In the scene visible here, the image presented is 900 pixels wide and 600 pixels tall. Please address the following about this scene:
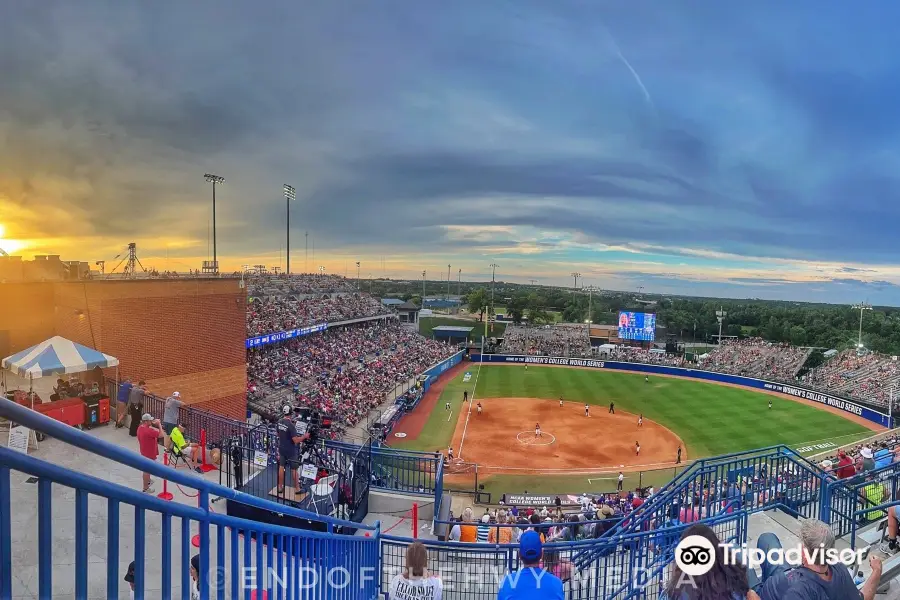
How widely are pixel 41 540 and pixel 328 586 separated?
3.16 meters

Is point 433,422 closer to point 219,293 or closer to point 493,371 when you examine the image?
point 219,293

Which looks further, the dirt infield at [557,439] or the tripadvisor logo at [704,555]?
the dirt infield at [557,439]

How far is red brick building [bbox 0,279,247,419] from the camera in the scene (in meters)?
18.4

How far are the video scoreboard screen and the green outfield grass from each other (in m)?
11.7

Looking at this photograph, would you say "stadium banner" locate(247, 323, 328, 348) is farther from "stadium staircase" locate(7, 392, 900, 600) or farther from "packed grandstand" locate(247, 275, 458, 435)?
"stadium staircase" locate(7, 392, 900, 600)

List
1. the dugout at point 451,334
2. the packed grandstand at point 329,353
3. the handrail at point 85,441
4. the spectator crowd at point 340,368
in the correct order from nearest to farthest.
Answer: the handrail at point 85,441 < the spectator crowd at point 340,368 < the packed grandstand at point 329,353 < the dugout at point 451,334

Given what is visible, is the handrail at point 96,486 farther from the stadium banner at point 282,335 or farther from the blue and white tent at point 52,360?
the stadium banner at point 282,335

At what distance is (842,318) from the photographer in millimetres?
108688

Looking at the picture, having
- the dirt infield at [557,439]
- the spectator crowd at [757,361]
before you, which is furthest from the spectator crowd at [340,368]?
the spectator crowd at [757,361]

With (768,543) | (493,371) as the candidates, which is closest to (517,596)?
(768,543)

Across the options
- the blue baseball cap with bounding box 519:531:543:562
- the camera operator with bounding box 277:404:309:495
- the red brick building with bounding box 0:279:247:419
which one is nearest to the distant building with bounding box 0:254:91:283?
the red brick building with bounding box 0:279:247:419

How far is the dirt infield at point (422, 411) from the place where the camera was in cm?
3297

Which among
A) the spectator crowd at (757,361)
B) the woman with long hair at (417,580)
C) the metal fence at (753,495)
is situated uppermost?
the woman with long hair at (417,580)

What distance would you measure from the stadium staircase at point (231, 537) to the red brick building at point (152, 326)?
12202 millimetres
